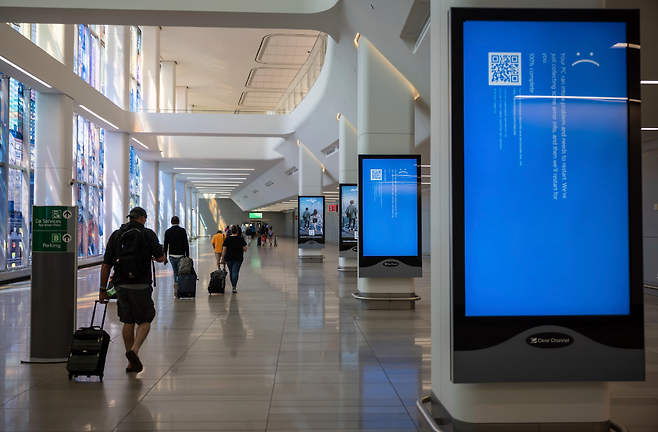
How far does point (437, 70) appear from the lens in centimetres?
386

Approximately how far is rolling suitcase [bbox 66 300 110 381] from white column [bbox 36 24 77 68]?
12.4 m

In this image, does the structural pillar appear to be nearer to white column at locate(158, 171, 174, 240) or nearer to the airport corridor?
the airport corridor

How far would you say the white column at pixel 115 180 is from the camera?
22625 millimetres

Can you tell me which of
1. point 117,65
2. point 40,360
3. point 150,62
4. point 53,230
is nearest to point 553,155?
point 53,230

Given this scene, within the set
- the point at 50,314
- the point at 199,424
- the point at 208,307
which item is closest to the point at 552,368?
the point at 199,424

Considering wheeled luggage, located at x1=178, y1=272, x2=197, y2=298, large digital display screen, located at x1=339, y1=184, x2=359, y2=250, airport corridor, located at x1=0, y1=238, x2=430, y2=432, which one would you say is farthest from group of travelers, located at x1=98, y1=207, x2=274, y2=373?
large digital display screen, located at x1=339, y1=184, x2=359, y2=250

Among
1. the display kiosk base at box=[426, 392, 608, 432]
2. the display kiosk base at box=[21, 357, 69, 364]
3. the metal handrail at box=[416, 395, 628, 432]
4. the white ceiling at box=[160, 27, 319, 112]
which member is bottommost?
the display kiosk base at box=[21, 357, 69, 364]

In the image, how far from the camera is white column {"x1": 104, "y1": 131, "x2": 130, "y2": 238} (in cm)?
2262

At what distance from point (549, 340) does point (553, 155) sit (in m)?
1.24

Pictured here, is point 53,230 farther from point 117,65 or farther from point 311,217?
point 117,65

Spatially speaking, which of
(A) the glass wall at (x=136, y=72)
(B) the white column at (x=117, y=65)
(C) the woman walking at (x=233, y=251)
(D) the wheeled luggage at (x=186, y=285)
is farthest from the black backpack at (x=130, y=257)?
(A) the glass wall at (x=136, y=72)

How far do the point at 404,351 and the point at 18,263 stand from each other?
48.2 feet

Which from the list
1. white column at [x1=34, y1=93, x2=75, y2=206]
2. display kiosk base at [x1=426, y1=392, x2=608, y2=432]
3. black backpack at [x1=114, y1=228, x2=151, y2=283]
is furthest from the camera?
white column at [x1=34, y1=93, x2=75, y2=206]

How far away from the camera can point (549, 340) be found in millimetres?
3365
